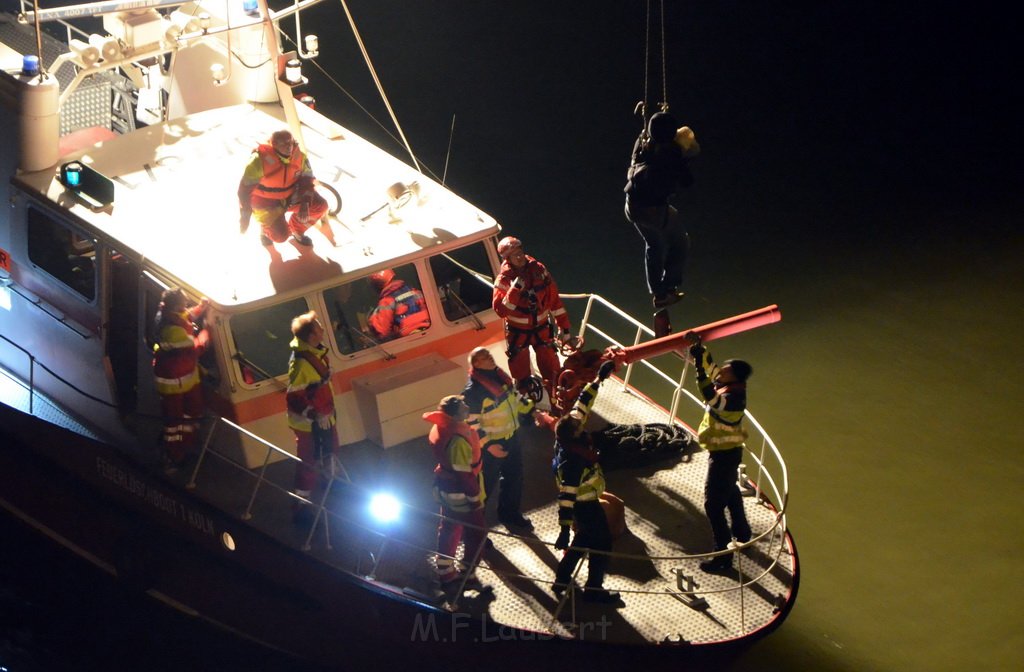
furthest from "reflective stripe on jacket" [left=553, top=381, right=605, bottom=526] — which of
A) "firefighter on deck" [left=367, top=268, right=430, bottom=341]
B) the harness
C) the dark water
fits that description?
the harness

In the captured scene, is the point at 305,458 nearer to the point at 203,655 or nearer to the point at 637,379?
the point at 203,655

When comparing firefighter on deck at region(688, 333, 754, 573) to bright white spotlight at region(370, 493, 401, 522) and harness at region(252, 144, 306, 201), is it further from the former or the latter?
harness at region(252, 144, 306, 201)

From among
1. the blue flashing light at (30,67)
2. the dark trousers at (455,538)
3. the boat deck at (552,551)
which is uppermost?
the blue flashing light at (30,67)

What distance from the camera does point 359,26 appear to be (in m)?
18.9

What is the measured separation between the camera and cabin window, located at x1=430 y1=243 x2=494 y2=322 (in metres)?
10.2

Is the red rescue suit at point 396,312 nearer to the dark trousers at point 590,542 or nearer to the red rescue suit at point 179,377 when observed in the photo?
the red rescue suit at point 179,377

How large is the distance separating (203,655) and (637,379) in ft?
17.3

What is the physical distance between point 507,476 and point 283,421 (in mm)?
1624

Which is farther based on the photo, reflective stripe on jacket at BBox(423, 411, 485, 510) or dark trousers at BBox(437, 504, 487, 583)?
dark trousers at BBox(437, 504, 487, 583)

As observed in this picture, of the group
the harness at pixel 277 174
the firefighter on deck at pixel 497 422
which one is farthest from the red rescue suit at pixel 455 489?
the harness at pixel 277 174

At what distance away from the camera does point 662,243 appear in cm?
1020

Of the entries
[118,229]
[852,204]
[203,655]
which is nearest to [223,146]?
[118,229]

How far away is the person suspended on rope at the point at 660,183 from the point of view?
973cm

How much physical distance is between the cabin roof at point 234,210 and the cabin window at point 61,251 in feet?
0.81
